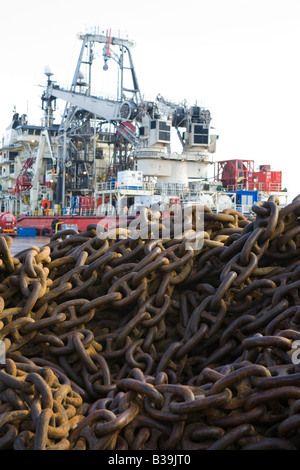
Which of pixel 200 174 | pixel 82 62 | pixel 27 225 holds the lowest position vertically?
pixel 27 225

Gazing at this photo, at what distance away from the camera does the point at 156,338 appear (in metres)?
2.48

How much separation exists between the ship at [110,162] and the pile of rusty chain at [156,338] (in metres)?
22.0

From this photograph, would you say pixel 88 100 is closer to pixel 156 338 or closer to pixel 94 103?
pixel 94 103

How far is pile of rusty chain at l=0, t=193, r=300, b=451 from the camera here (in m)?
1.72

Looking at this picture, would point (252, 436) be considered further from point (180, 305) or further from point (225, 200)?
point (225, 200)

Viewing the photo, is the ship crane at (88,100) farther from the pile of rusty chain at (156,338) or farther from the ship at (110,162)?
the pile of rusty chain at (156,338)

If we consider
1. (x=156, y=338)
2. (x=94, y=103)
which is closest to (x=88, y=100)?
(x=94, y=103)

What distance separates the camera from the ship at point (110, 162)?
28453 mm

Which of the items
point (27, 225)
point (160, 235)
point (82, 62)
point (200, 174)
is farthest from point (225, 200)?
point (160, 235)

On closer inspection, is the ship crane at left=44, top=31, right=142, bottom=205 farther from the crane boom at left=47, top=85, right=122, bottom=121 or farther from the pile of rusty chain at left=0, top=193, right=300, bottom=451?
the pile of rusty chain at left=0, top=193, right=300, bottom=451

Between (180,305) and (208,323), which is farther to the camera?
(180,305)

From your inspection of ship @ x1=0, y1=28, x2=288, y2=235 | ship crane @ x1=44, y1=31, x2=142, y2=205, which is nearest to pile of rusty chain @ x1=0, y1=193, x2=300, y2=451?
ship @ x1=0, y1=28, x2=288, y2=235

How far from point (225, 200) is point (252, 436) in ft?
83.9
